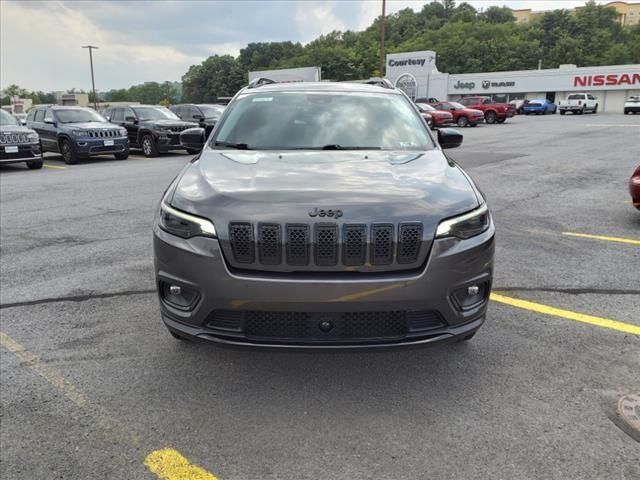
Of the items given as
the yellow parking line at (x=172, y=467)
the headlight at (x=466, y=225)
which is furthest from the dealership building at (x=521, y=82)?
the yellow parking line at (x=172, y=467)

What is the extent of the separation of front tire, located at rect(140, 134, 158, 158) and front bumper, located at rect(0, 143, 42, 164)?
357 centimetres

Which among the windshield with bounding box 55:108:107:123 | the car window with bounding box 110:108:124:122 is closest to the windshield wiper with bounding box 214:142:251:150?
the windshield with bounding box 55:108:107:123

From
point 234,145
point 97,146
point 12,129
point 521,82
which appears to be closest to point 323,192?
point 234,145

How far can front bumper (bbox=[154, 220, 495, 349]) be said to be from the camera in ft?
8.27

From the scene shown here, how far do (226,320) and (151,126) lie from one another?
1569cm

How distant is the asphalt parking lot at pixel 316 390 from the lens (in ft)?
7.89

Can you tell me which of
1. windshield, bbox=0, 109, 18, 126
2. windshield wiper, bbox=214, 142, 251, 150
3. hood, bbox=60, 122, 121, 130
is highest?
windshield, bbox=0, 109, 18, 126

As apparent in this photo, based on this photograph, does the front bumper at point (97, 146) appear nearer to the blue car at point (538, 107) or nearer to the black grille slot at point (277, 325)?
the black grille slot at point (277, 325)

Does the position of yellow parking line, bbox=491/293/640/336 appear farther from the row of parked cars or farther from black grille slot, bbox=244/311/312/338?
the row of parked cars

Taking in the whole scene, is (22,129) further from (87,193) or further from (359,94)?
(359,94)

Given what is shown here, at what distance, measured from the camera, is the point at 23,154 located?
13.8 meters

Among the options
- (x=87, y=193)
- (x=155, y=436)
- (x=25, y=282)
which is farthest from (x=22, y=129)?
(x=155, y=436)

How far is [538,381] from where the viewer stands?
10.1ft

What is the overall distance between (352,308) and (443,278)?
0.49 meters
